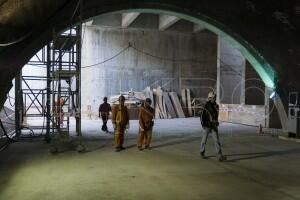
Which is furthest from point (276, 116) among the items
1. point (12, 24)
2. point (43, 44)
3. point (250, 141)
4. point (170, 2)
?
point (12, 24)

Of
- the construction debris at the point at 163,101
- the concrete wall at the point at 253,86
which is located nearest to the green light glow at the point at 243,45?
the concrete wall at the point at 253,86

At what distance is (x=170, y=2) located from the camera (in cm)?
1595

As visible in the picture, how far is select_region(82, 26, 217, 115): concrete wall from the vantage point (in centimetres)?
2530

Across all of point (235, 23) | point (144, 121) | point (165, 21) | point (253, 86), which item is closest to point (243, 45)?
point (235, 23)

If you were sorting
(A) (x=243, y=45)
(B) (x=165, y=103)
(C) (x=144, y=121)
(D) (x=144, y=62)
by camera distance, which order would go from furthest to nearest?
1. (D) (x=144, y=62)
2. (B) (x=165, y=103)
3. (A) (x=243, y=45)
4. (C) (x=144, y=121)

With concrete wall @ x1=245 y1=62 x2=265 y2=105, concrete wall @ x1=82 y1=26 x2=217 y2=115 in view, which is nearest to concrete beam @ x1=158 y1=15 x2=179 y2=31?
concrete wall @ x1=82 y1=26 x2=217 y2=115

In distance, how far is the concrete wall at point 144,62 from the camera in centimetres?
2530

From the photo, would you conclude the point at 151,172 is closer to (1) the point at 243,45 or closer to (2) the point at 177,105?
(1) the point at 243,45

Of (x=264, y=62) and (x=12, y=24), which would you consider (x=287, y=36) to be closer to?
(x=264, y=62)

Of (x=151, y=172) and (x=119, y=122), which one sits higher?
(x=119, y=122)

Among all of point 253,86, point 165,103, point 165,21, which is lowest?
point 165,103

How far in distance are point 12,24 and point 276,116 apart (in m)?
13.3

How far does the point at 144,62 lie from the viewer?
26531 millimetres

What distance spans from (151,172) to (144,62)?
717 inches
